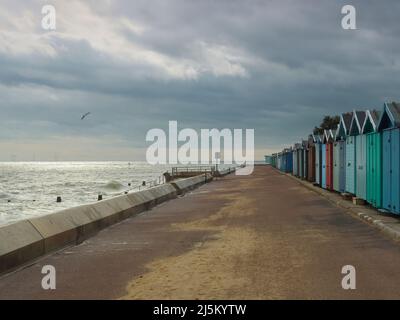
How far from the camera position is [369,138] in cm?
1577

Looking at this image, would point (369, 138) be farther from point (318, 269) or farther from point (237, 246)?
point (318, 269)

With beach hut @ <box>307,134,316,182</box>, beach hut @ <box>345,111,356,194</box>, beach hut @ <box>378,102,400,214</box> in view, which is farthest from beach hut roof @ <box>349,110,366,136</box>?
beach hut @ <box>307,134,316,182</box>

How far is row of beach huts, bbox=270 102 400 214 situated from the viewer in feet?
42.9

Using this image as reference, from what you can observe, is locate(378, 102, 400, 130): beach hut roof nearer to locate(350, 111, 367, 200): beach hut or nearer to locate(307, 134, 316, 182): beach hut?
locate(350, 111, 367, 200): beach hut

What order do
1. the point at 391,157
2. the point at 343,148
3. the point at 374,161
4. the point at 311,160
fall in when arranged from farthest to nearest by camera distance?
the point at 311,160, the point at 343,148, the point at 374,161, the point at 391,157

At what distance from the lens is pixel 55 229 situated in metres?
10.4

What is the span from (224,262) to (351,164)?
39.6ft

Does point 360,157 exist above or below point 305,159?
above


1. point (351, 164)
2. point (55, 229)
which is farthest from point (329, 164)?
point (55, 229)

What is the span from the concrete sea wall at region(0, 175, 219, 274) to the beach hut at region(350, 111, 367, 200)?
801cm

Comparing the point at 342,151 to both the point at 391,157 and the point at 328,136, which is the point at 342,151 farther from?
the point at 391,157

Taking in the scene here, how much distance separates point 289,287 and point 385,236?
509 cm

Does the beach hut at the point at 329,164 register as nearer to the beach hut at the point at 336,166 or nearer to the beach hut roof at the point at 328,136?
the beach hut roof at the point at 328,136
